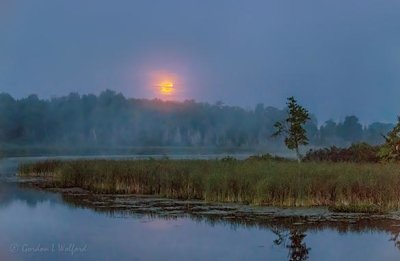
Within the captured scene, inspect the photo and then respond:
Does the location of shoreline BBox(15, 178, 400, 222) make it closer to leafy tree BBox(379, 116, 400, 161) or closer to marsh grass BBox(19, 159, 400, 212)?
marsh grass BBox(19, 159, 400, 212)

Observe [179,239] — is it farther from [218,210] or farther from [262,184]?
[262,184]

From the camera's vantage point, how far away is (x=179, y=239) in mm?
12023

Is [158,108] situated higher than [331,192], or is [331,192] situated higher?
[158,108]

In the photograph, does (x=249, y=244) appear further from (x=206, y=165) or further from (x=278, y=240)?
(x=206, y=165)

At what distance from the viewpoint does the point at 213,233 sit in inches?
499

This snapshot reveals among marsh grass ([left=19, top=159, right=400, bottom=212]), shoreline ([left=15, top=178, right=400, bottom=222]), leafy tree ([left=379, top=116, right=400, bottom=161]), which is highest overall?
leafy tree ([left=379, top=116, right=400, bottom=161])

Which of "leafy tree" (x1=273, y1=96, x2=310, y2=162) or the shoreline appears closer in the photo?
the shoreline

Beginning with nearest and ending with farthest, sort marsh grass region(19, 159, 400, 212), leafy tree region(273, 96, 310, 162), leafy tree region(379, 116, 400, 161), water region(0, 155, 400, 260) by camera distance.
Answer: water region(0, 155, 400, 260), marsh grass region(19, 159, 400, 212), leafy tree region(379, 116, 400, 161), leafy tree region(273, 96, 310, 162)

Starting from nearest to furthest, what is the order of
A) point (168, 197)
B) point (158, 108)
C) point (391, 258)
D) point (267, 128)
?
point (391, 258), point (168, 197), point (267, 128), point (158, 108)

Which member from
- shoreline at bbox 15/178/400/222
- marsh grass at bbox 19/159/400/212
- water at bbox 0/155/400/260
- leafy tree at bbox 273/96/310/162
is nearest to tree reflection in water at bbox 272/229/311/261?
water at bbox 0/155/400/260

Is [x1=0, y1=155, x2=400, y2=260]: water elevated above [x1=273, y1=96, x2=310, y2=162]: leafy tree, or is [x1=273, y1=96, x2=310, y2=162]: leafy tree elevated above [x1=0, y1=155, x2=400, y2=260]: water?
[x1=273, y1=96, x2=310, y2=162]: leafy tree

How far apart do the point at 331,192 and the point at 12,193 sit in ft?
34.6

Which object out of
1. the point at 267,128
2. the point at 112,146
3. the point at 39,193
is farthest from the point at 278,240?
the point at 267,128

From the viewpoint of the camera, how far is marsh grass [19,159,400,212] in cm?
1566
